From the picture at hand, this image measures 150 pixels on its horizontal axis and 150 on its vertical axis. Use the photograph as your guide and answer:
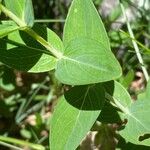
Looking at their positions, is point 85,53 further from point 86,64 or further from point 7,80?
point 7,80

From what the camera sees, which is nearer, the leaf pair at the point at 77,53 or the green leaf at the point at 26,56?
the leaf pair at the point at 77,53

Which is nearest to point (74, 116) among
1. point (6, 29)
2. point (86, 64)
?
point (86, 64)

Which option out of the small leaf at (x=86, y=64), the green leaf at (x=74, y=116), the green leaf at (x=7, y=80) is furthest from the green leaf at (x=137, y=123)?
the green leaf at (x=7, y=80)

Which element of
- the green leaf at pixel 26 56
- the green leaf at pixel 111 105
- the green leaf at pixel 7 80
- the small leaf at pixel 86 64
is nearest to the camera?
the small leaf at pixel 86 64

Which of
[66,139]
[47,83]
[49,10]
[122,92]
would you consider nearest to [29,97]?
[47,83]

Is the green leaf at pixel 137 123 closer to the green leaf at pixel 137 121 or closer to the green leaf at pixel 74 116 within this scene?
the green leaf at pixel 137 121

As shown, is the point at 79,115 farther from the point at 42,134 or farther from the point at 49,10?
the point at 49,10

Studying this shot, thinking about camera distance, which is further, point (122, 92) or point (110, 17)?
point (110, 17)
